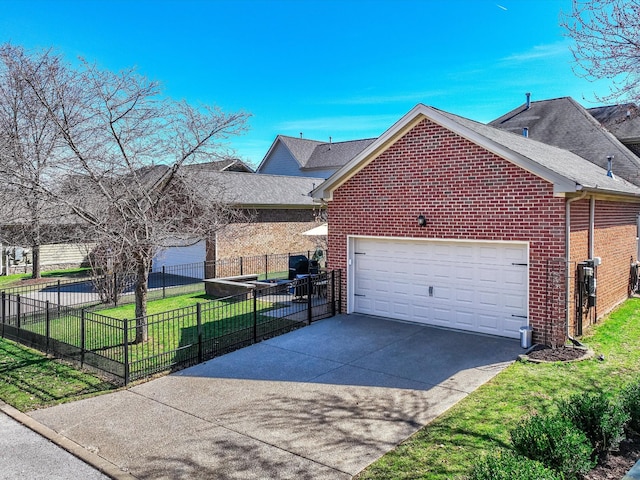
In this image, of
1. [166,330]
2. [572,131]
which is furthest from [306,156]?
[166,330]

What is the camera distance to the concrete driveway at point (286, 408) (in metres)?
5.36

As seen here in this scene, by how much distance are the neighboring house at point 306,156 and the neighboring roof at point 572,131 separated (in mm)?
15717

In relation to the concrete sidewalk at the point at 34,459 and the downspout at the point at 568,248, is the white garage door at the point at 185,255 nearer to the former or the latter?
the concrete sidewalk at the point at 34,459

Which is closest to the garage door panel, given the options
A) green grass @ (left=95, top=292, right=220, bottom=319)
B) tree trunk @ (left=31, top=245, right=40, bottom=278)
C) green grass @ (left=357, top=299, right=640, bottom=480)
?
green grass @ (left=357, top=299, right=640, bottom=480)

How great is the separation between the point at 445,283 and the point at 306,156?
31.1m

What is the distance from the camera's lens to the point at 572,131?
19.9 m

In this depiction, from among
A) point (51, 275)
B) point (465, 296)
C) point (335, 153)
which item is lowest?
point (51, 275)

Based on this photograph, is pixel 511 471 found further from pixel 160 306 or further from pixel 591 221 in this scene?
pixel 160 306

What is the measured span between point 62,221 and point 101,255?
3080mm

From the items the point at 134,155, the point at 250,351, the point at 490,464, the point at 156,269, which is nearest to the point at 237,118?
the point at 134,155

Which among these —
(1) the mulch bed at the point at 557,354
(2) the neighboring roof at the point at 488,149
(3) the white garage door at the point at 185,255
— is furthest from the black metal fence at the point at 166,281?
(1) the mulch bed at the point at 557,354

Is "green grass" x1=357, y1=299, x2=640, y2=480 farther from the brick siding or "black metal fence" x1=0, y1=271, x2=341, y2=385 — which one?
"black metal fence" x1=0, y1=271, x2=341, y2=385

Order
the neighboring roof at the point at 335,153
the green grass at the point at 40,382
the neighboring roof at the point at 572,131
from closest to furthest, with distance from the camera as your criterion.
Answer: the green grass at the point at 40,382, the neighboring roof at the point at 572,131, the neighboring roof at the point at 335,153

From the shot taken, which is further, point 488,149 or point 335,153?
point 335,153
